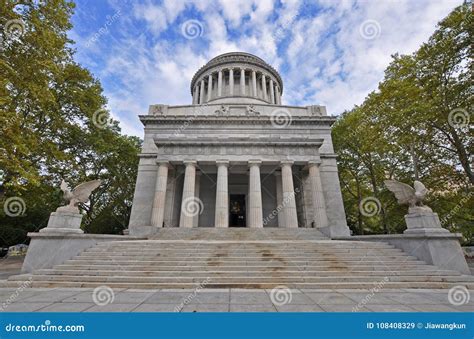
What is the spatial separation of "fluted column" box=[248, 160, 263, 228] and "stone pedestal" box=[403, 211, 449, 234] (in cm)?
991

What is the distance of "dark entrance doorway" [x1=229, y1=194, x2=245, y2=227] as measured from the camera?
25297mm

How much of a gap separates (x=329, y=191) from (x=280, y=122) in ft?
32.6

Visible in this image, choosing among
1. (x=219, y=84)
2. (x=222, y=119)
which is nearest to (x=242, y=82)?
(x=219, y=84)

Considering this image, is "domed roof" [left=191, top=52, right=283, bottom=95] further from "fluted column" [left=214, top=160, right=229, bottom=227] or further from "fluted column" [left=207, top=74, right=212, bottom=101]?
"fluted column" [left=214, top=160, right=229, bottom=227]

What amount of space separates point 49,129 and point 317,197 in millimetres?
23320

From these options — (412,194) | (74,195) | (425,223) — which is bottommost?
(425,223)

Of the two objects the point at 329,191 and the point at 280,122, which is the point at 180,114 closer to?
the point at 280,122

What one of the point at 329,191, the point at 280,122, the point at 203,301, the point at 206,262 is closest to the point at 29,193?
the point at 206,262

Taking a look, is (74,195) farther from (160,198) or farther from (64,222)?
(160,198)

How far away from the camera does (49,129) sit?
18.3m

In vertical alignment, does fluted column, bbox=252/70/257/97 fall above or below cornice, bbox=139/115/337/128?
above

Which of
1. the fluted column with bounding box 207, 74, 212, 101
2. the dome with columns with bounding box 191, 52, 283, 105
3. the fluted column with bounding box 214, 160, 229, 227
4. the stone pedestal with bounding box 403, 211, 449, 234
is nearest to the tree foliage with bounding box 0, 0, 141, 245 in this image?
the fluted column with bounding box 214, 160, 229, 227

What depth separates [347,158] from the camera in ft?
96.5

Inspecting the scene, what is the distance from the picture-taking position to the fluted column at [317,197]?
18375 millimetres
